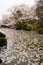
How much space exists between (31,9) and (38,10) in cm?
1194

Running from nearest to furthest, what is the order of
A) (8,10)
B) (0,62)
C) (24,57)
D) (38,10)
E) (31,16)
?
(0,62), (24,57), (38,10), (31,16), (8,10)

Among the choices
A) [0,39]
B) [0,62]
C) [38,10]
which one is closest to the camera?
[0,62]

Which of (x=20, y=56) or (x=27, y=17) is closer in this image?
(x=20, y=56)

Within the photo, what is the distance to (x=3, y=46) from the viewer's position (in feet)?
47.8

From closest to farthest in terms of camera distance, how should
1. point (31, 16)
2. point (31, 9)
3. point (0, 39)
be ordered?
point (0, 39)
point (31, 16)
point (31, 9)

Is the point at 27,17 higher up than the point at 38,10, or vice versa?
the point at 38,10

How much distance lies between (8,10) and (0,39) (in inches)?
1098

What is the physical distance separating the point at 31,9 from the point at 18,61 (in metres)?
29.1

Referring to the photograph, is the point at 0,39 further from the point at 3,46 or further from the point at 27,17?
the point at 27,17

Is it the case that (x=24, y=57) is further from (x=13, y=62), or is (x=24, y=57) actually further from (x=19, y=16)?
(x=19, y=16)

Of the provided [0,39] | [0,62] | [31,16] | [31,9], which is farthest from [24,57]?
[31,9]

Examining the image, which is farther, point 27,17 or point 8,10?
point 8,10

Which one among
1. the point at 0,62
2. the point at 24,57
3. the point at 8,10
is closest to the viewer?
the point at 0,62

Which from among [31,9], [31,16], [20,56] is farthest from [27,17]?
[20,56]
